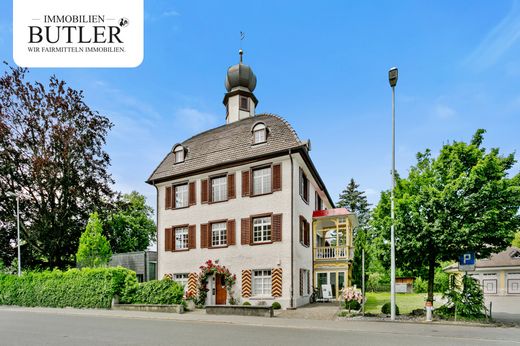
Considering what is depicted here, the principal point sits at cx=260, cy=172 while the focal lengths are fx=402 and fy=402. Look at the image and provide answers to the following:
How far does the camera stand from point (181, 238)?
26172mm

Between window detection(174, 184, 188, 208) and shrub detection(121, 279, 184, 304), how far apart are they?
5.86 metres

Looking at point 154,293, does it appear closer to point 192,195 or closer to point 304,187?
point 192,195

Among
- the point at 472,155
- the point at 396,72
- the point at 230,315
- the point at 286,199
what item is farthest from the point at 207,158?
the point at 472,155

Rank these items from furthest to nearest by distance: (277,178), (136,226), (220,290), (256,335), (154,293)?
(136,226) → (220,290) → (277,178) → (154,293) → (256,335)

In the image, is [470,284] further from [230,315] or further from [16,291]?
[16,291]

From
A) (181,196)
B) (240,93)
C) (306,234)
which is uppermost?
(240,93)

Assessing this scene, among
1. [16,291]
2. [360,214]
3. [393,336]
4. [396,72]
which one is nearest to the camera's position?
[393,336]

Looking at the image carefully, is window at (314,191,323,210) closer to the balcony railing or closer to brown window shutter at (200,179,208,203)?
the balcony railing

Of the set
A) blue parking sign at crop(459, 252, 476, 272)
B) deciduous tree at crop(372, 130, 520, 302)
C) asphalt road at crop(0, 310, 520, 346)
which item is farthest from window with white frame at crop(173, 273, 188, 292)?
blue parking sign at crop(459, 252, 476, 272)

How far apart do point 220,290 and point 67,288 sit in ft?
31.8

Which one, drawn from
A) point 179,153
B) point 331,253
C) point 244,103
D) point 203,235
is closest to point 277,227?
point 203,235

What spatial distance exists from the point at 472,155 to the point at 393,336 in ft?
28.7

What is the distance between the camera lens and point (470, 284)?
15844mm

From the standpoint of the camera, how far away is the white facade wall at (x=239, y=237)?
71.3 ft
